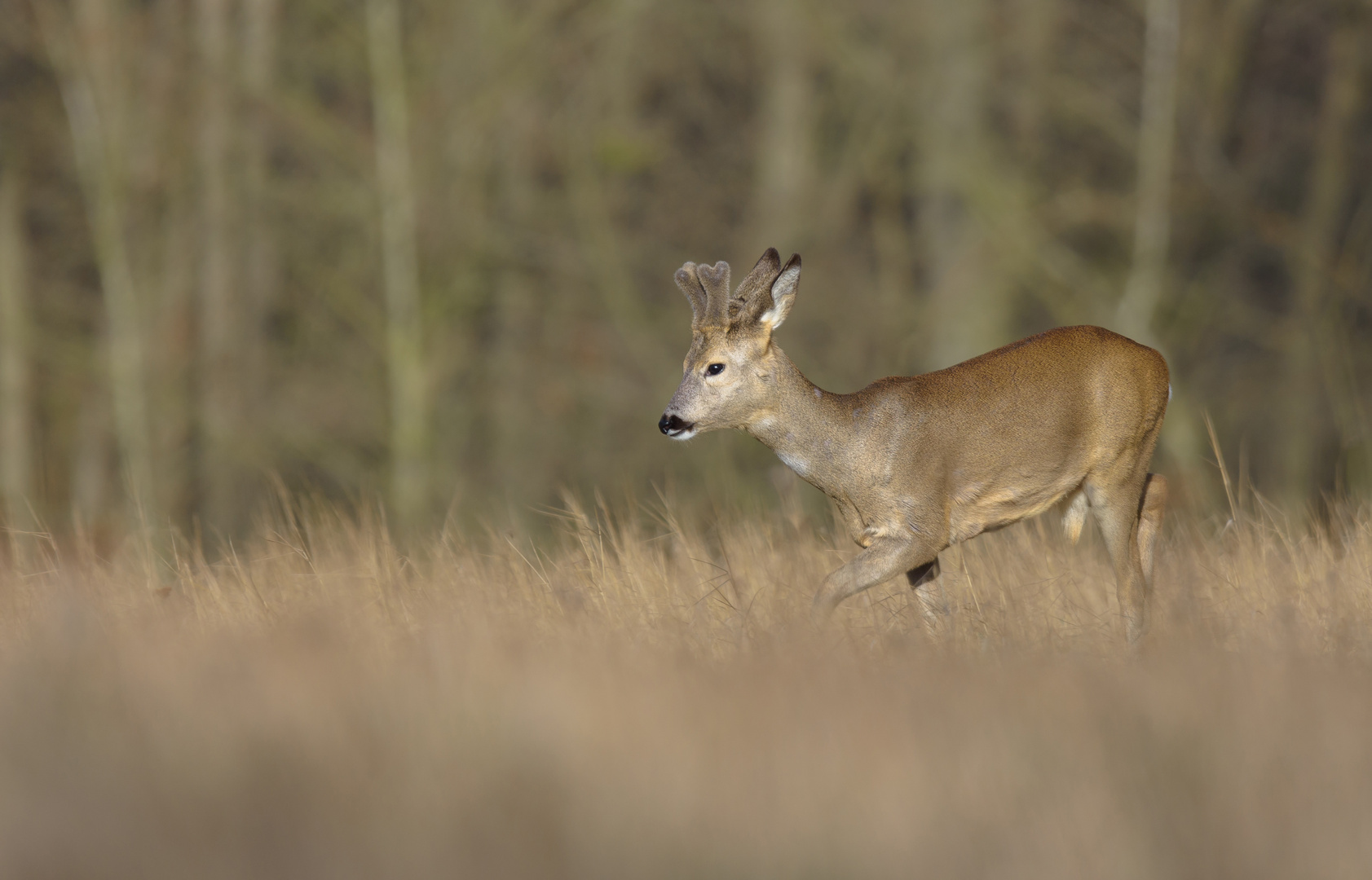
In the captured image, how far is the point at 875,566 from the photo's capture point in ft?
18.8

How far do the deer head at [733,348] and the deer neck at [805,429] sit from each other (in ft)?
0.14

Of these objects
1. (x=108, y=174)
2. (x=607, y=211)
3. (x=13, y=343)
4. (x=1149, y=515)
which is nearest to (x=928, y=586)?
(x=1149, y=515)

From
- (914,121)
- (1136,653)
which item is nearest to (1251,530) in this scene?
(1136,653)

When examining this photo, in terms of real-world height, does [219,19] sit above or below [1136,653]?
above

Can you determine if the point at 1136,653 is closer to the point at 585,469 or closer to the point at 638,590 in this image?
the point at 638,590

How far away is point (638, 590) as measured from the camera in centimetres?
574

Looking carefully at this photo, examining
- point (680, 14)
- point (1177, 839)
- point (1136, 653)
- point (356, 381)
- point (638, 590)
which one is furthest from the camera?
point (356, 381)

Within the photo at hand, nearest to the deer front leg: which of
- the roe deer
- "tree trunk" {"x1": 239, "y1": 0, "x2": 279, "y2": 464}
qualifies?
the roe deer

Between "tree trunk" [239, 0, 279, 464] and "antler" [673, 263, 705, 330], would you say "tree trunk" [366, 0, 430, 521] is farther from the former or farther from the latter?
"antler" [673, 263, 705, 330]

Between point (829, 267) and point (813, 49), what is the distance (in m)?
2.47

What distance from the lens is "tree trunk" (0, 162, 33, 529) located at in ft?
58.8

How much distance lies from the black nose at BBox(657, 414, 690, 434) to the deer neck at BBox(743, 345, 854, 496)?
0.36 metres

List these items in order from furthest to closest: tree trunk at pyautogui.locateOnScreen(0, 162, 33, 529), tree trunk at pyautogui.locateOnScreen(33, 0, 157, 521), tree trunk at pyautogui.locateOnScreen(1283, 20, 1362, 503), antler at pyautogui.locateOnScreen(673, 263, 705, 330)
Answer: tree trunk at pyautogui.locateOnScreen(0, 162, 33, 529), tree trunk at pyautogui.locateOnScreen(33, 0, 157, 521), tree trunk at pyautogui.locateOnScreen(1283, 20, 1362, 503), antler at pyautogui.locateOnScreen(673, 263, 705, 330)

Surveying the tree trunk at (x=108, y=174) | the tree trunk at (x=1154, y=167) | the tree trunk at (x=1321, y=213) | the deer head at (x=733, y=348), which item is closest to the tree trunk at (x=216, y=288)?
the tree trunk at (x=108, y=174)
